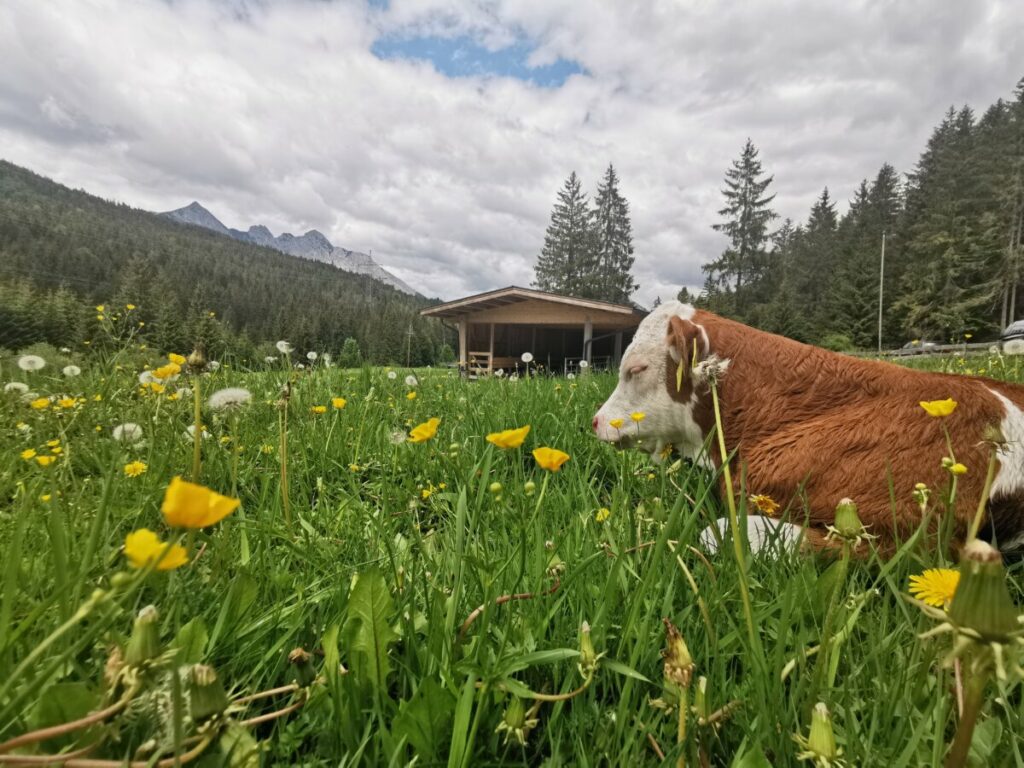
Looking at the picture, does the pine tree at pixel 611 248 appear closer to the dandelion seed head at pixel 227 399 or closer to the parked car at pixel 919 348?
the parked car at pixel 919 348

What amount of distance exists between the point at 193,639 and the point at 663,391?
85.3 inches

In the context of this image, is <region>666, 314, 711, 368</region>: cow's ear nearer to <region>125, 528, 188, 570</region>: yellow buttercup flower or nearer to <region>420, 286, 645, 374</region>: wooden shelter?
<region>125, 528, 188, 570</region>: yellow buttercup flower

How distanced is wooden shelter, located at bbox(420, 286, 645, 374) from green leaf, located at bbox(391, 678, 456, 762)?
13.6 meters

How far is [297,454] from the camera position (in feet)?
8.62

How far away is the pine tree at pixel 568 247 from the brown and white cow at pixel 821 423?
182ft

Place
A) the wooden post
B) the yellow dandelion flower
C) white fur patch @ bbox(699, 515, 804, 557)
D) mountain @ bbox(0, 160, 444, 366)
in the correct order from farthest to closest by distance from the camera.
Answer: mountain @ bbox(0, 160, 444, 366)
the wooden post
the yellow dandelion flower
white fur patch @ bbox(699, 515, 804, 557)

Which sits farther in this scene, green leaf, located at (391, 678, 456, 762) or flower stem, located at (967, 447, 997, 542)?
green leaf, located at (391, 678, 456, 762)

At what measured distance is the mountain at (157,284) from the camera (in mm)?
22484

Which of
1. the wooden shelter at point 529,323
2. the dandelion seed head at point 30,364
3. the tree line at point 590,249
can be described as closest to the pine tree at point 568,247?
the tree line at point 590,249

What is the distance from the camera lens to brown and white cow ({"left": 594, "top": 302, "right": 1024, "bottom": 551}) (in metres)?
1.57

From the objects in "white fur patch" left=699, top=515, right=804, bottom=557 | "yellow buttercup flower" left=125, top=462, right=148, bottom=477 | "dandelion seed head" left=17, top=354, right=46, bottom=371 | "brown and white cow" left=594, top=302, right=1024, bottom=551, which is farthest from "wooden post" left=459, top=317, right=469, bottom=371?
"white fur patch" left=699, top=515, right=804, bottom=557

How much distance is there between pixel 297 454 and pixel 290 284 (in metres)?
126

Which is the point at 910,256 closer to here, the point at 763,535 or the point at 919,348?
the point at 919,348

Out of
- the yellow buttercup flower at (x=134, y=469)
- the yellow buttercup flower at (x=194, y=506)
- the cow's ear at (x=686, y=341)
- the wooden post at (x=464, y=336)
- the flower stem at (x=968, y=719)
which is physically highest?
the wooden post at (x=464, y=336)
